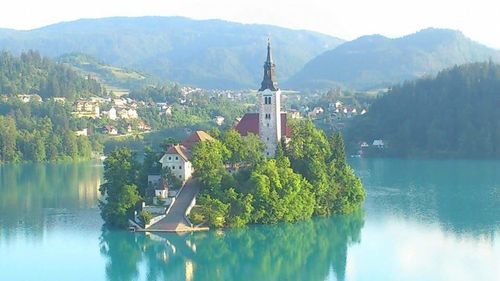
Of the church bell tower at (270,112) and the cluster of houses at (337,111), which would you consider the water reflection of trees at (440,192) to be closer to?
the church bell tower at (270,112)

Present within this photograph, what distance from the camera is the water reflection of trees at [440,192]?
44688 millimetres

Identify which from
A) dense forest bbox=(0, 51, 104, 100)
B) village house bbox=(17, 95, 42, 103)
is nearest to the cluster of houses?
dense forest bbox=(0, 51, 104, 100)

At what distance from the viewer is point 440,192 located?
5538cm

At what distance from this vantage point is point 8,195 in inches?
2143

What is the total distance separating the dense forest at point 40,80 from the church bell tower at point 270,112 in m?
66.8

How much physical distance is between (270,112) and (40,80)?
7450 centimetres

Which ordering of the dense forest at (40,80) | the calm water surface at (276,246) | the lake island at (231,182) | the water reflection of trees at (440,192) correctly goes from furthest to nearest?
the dense forest at (40,80), the water reflection of trees at (440,192), the lake island at (231,182), the calm water surface at (276,246)

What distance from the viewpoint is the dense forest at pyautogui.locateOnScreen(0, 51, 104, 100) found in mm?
108562

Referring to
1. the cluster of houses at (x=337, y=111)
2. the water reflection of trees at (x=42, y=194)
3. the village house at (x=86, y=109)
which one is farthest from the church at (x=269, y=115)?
the cluster of houses at (x=337, y=111)

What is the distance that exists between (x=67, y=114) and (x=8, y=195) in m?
43.2

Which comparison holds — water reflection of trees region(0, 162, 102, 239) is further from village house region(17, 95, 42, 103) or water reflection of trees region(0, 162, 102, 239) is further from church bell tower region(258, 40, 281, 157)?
village house region(17, 95, 42, 103)

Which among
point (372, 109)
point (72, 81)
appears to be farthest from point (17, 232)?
point (72, 81)

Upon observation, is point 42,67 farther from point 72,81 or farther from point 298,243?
point 298,243

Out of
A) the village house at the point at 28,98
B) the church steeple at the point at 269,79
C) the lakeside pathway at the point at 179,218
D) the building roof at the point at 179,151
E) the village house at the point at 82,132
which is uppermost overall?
the church steeple at the point at 269,79
